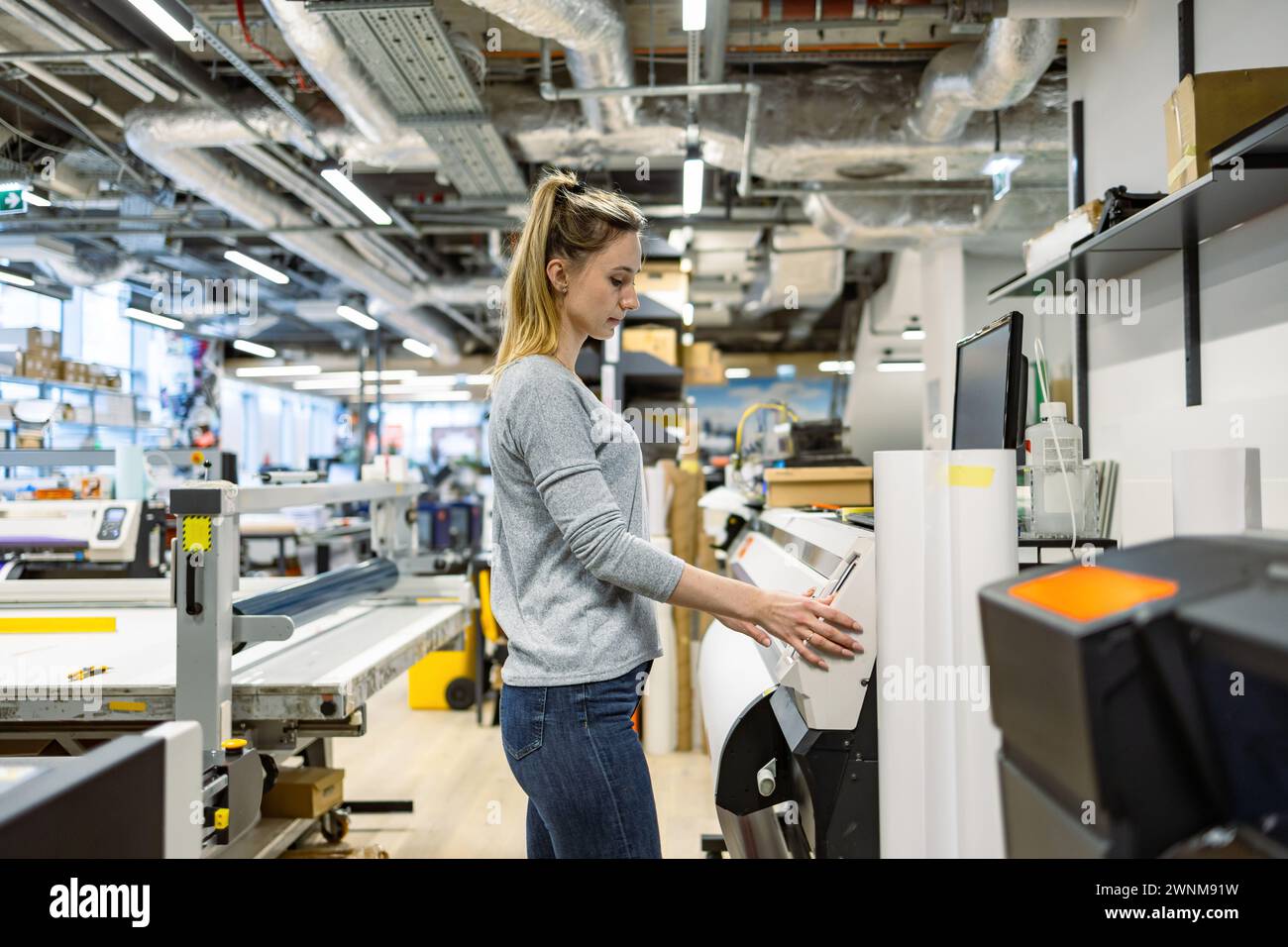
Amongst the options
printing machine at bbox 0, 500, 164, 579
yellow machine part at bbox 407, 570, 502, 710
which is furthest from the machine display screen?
yellow machine part at bbox 407, 570, 502, 710

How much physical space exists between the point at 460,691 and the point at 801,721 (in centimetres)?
365

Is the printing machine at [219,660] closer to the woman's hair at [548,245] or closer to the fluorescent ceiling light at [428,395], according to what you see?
the woman's hair at [548,245]

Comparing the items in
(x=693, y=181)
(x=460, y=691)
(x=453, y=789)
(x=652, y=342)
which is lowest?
(x=453, y=789)

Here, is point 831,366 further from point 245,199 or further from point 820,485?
point 820,485

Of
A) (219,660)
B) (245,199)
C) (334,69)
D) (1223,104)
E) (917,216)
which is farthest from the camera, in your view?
(245,199)

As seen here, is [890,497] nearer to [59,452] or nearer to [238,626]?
[238,626]

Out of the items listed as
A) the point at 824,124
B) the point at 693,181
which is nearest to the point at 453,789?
the point at 693,181

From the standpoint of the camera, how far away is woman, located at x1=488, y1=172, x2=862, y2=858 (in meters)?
1.04

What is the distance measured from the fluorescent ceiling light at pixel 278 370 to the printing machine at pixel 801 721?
12.2 m

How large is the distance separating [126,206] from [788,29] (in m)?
5.32

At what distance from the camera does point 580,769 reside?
3.53ft

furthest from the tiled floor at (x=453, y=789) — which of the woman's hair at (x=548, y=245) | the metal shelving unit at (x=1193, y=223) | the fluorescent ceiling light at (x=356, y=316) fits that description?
the fluorescent ceiling light at (x=356, y=316)

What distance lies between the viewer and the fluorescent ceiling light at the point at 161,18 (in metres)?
2.97

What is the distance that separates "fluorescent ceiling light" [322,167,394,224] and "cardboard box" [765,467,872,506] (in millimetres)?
3120
